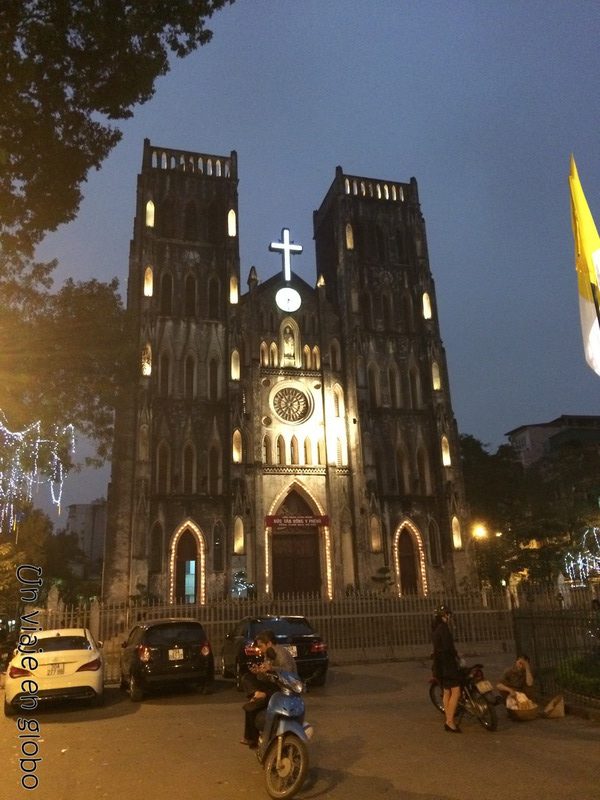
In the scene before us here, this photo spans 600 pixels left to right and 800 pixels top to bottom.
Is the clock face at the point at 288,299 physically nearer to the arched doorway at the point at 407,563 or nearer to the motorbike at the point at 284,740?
the arched doorway at the point at 407,563

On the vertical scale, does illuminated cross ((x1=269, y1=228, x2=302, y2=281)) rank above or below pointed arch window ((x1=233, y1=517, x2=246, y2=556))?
above

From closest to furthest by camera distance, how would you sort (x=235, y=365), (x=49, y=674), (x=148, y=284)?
1. (x=49, y=674)
2. (x=235, y=365)
3. (x=148, y=284)

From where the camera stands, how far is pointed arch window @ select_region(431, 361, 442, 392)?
35719 millimetres

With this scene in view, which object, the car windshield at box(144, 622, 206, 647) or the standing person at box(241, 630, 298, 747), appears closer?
the standing person at box(241, 630, 298, 747)

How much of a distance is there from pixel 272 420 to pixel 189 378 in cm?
488

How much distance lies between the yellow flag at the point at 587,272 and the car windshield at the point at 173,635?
845cm

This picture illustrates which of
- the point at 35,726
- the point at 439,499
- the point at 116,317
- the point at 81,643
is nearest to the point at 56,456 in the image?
the point at 116,317

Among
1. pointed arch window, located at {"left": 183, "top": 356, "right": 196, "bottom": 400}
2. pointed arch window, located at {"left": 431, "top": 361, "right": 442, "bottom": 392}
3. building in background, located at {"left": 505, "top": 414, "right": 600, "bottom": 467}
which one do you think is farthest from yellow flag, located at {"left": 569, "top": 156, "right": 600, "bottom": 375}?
building in background, located at {"left": 505, "top": 414, "right": 600, "bottom": 467}

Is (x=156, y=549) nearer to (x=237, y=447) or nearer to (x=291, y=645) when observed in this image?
(x=237, y=447)

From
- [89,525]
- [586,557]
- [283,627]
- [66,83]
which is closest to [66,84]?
[66,83]

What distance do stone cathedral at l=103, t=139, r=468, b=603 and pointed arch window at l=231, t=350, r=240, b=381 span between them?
→ 8cm

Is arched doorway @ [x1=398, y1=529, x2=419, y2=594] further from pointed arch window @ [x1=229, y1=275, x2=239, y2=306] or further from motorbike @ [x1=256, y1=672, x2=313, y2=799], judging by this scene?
motorbike @ [x1=256, y1=672, x2=313, y2=799]

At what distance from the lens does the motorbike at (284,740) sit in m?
5.74

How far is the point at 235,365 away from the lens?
32625mm
